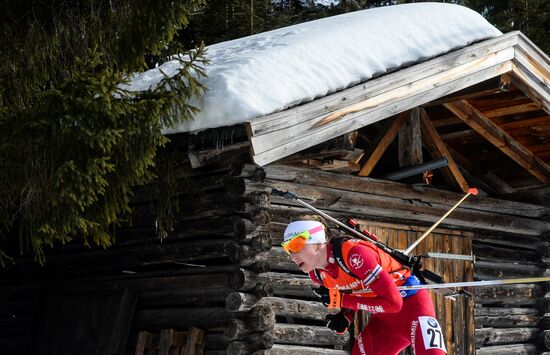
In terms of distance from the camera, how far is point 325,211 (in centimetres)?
1040

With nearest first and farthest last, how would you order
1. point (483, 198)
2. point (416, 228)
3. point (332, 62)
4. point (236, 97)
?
point (236, 97)
point (332, 62)
point (416, 228)
point (483, 198)

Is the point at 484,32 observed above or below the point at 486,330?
above

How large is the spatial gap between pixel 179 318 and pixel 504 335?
476 centimetres

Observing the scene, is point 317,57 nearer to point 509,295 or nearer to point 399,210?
point 399,210

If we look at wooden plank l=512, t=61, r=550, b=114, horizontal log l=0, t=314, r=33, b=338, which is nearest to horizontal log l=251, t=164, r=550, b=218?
wooden plank l=512, t=61, r=550, b=114

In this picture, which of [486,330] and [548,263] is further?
[548,263]

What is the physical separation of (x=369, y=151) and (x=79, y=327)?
3862 mm

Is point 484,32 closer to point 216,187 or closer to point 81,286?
point 216,187

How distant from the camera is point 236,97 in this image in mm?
8578

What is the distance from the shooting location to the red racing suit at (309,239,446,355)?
274 inches

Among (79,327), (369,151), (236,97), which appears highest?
(236,97)

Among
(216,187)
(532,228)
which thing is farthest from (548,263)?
(216,187)

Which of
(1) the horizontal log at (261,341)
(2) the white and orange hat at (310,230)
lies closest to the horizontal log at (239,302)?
(1) the horizontal log at (261,341)

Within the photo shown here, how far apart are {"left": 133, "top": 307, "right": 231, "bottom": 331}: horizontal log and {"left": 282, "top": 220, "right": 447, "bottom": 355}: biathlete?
2225mm
